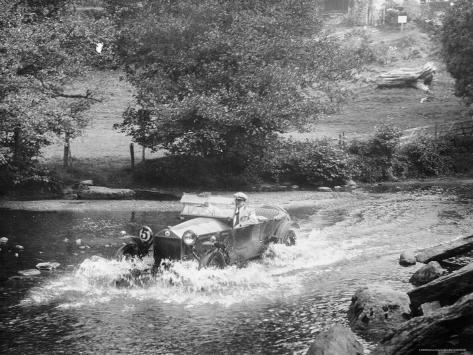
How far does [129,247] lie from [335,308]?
A: 19.8ft

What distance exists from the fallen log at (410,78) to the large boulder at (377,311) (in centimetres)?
3942

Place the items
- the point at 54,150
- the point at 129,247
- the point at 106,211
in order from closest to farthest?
the point at 129,247, the point at 106,211, the point at 54,150

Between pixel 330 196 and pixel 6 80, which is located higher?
pixel 6 80

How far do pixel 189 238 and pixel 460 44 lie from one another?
1131 inches

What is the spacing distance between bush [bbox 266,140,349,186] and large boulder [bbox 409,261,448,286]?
17633mm

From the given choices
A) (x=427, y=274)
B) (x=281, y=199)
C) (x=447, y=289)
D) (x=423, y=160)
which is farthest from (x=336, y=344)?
(x=423, y=160)

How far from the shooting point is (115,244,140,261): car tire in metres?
16.7

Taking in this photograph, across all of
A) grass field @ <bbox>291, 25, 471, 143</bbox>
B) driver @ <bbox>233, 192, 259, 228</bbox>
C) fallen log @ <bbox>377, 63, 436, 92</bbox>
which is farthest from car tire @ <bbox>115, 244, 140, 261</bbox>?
fallen log @ <bbox>377, 63, 436, 92</bbox>

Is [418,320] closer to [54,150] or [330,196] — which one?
[330,196]

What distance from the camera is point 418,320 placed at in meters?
11.5

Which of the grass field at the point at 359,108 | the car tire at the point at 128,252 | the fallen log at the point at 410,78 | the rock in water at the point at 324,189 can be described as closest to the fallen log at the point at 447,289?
the car tire at the point at 128,252

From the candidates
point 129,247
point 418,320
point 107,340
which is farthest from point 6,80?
point 418,320

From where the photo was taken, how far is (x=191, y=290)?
15336 mm

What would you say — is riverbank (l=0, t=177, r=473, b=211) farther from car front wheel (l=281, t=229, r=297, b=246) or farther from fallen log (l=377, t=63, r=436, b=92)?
fallen log (l=377, t=63, r=436, b=92)
